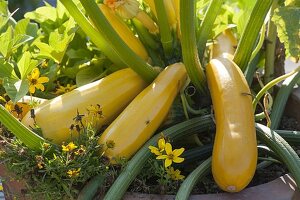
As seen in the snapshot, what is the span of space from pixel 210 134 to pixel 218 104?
19 centimetres

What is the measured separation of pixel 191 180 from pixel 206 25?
443 mm

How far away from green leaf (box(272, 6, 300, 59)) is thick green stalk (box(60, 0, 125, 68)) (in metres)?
0.41

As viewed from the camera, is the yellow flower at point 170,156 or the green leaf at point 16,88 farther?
the green leaf at point 16,88

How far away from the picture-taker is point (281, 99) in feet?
4.83

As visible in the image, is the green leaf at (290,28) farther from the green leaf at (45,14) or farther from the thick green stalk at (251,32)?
the green leaf at (45,14)

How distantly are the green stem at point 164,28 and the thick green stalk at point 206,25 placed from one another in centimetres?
8

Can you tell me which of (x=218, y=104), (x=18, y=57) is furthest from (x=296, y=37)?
(x=18, y=57)

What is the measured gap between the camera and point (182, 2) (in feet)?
3.83

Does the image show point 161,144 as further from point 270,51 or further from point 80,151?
point 270,51

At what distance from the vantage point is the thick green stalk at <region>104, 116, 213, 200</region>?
1098 millimetres

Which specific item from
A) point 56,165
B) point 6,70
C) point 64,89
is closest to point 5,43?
point 6,70

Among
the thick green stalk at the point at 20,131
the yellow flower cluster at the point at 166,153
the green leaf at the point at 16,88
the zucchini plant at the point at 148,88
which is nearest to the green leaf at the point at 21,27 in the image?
the zucchini plant at the point at 148,88

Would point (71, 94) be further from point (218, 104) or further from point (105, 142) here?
point (218, 104)

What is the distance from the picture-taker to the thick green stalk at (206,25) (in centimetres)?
140
